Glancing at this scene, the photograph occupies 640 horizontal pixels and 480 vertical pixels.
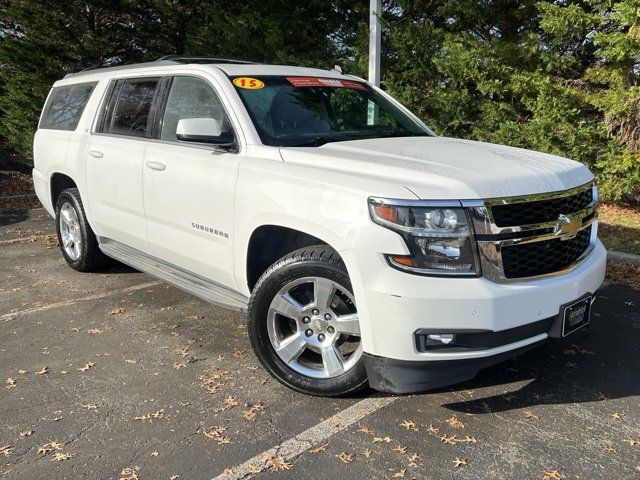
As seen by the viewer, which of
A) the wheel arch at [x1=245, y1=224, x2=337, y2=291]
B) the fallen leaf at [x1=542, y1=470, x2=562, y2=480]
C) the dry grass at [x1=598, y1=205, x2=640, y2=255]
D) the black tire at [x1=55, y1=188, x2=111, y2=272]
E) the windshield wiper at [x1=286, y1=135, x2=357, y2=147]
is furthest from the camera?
the dry grass at [x1=598, y1=205, x2=640, y2=255]

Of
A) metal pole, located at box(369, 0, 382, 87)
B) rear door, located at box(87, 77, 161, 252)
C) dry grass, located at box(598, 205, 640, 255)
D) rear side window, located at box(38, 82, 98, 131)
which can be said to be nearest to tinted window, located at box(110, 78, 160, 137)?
rear door, located at box(87, 77, 161, 252)

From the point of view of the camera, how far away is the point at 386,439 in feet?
10.3

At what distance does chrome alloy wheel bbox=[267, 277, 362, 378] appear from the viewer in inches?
134

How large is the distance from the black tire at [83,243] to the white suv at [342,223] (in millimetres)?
681

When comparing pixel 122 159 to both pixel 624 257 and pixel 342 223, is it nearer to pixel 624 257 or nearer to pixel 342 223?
pixel 342 223

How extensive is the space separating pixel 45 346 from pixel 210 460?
80.3 inches

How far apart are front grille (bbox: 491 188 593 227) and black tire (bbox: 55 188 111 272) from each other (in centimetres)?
410

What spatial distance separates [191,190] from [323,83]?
1.36 meters

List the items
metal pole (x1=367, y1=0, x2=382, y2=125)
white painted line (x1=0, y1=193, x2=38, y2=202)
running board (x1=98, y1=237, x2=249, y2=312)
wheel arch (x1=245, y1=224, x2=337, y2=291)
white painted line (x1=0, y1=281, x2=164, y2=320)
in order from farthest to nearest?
1. white painted line (x1=0, y1=193, x2=38, y2=202)
2. metal pole (x1=367, y1=0, x2=382, y2=125)
3. white painted line (x1=0, y1=281, x2=164, y2=320)
4. running board (x1=98, y1=237, x2=249, y2=312)
5. wheel arch (x1=245, y1=224, x2=337, y2=291)

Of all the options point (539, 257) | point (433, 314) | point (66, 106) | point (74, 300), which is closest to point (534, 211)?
point (539, 257)

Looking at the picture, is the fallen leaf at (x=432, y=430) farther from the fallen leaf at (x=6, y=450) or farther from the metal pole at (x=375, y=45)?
the metal pole at (x=375, y=45)

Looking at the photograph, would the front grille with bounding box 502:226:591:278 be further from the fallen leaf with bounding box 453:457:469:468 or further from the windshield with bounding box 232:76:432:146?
the windshield with bounding box 232:76:432:146

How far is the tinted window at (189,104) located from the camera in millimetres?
4199

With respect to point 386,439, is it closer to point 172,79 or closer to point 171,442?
point 171,442
